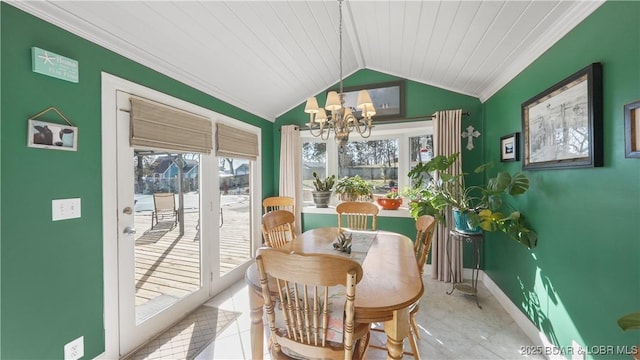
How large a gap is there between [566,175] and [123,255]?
3.19 m

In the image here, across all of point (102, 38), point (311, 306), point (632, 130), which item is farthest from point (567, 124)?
point (102, 38)

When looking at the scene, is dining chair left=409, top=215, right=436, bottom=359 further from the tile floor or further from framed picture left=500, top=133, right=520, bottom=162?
framed picture left=500, top=133, right=520, bottom=162

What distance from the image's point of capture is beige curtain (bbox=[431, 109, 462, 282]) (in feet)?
10.2

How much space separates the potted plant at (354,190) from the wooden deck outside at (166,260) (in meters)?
1.70

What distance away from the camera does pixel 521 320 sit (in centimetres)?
219

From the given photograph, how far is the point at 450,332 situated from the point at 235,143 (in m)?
3.00

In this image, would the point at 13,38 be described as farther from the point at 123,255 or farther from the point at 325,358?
the point at 325,358

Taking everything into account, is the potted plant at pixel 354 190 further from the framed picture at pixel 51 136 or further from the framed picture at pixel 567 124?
the framed picture at pixel 51 136

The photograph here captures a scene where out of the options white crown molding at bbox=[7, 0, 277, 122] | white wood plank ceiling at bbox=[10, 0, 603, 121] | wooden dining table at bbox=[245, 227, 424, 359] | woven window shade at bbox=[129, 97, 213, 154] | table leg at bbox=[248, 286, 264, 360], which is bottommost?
table leg at bbox=[248, 286, 264, 360]

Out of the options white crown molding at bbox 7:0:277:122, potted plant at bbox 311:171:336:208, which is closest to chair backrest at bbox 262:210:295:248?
potted plant at bbox 311:171:336:208

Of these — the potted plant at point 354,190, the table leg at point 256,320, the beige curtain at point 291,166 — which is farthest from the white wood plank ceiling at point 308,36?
the table leg at point 256,320

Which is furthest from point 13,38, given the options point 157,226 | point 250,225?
point 250,225

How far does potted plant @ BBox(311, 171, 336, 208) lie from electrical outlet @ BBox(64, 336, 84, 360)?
281 centimetres

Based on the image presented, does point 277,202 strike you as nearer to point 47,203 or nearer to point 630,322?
point 47,203
